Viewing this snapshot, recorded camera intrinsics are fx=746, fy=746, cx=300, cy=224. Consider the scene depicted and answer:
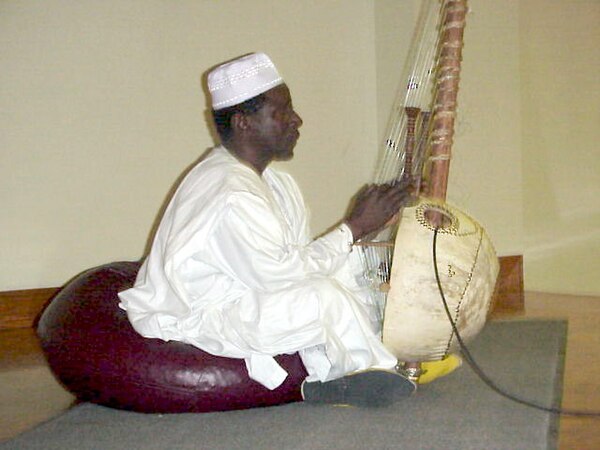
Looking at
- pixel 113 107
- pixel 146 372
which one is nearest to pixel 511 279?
pixel 113 107

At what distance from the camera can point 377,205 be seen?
2549 millimetres

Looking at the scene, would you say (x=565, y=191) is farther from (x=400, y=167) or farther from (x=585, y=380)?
(x=400, y=167)

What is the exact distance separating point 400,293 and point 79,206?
3.04 metres

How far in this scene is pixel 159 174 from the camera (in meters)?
4.95

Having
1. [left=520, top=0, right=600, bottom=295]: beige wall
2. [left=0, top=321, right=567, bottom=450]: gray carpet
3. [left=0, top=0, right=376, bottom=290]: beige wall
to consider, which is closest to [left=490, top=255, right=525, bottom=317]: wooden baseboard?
[left=520, top=0, right=600, bottom=295]: beige wall

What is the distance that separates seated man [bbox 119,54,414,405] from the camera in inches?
95.8

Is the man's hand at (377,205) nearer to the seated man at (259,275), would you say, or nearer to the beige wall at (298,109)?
the seated man at (259,275)

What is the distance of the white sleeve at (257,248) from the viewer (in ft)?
8.00

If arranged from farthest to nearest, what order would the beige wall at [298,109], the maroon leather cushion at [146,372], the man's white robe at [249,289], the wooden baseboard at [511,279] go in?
the wooden baseboard at [511,279], the beige wall at [298,109], the maroon leather cushion at [146,372], the man's white robe at [249,289]

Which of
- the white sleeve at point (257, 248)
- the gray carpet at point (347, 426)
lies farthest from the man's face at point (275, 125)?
the gray carpet at point (347, 426)

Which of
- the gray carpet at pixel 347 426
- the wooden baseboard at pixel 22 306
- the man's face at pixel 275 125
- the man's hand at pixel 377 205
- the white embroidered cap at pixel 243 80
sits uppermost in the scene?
the white embroidered cap at pixel 243 80

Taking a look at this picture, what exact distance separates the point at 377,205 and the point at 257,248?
44cm

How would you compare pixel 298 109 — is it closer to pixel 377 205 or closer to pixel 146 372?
pixel 377 205

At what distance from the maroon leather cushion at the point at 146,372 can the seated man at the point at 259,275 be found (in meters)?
0.05
